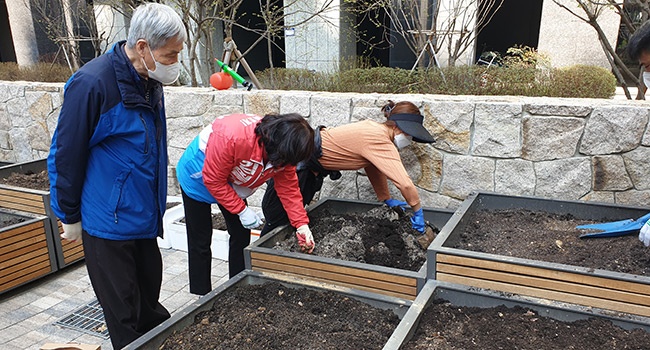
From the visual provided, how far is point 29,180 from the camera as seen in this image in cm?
427

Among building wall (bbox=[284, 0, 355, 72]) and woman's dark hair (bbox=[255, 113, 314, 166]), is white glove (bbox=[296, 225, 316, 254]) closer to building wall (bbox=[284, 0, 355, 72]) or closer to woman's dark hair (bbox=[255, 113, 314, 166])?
woman's dark hair (bbox=[255, 113, 314, 166])

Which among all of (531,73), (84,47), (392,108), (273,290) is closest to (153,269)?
(273,290)

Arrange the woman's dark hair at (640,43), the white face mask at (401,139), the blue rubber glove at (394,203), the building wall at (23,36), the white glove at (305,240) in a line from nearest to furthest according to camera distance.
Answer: the woman's dark hair at (640,43)
the white glove at (305,240)
the white face mask at (401,139)
the blue rubber glove at (394,203)
the building wall at (23,36)

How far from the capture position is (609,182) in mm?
3125

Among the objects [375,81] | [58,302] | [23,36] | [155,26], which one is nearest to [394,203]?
[375,81]

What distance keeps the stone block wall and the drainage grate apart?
1862mm

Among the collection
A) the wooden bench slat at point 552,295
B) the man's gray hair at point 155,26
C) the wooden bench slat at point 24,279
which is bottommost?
the wooden bench slat at point 24,279

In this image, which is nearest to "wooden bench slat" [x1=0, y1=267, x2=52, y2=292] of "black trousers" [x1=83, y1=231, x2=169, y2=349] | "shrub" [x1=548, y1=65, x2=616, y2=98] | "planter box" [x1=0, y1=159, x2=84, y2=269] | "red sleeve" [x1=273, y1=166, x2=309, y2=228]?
"planter box" [x1=0, y1=159, x2=84, y2=269]

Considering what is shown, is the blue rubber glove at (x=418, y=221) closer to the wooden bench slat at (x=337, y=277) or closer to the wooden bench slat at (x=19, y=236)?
the wooden bench slat at (x=337, y=277)

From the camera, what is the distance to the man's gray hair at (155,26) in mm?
1860

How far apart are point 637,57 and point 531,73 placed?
2349mm

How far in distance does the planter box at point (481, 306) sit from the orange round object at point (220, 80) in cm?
273

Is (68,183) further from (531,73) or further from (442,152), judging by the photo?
(531,73)

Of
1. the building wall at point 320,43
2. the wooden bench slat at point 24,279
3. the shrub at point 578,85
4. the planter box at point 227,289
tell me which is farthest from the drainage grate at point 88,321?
the building wall at point 320,43
